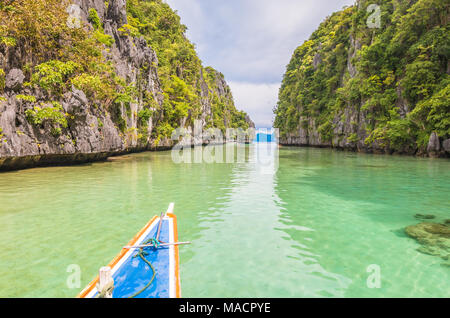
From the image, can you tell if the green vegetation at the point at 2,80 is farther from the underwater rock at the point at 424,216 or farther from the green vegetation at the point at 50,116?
the underwater rock at the point at 424,216

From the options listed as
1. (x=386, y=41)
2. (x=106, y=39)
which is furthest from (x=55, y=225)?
(x=386, y=41)

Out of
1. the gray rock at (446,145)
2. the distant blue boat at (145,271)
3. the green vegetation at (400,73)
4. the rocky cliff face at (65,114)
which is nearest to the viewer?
the distant blue boat at (145,271)

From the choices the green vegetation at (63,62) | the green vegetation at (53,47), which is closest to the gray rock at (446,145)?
the green vegetation at (63,62)

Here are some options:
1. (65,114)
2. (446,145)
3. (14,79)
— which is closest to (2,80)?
(14,79)

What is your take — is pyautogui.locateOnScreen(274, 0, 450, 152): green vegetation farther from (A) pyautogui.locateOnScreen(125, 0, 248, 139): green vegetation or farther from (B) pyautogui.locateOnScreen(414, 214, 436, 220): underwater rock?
(A) pyautogui.locateOnScreen(125, 0, 248, 139): green vegetation

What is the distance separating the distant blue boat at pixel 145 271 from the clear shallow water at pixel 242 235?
35 centimetres

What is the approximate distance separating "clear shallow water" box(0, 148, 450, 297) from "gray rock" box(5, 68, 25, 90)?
16.7 ft

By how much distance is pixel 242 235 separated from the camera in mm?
4980

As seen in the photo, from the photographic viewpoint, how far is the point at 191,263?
3.83 meters

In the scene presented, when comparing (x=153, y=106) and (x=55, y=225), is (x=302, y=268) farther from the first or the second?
(x=153, y=106)

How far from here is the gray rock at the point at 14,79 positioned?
11.3m

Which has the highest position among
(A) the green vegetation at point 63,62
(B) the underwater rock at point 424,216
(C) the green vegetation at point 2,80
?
(A) the green vegetation at point 63,62

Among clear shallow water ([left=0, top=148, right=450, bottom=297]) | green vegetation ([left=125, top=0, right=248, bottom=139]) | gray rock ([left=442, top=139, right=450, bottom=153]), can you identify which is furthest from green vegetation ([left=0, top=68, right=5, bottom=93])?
gray rock ([left=442, top=139, right=450, bottom=153])

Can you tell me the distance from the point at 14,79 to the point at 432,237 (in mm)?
17200
